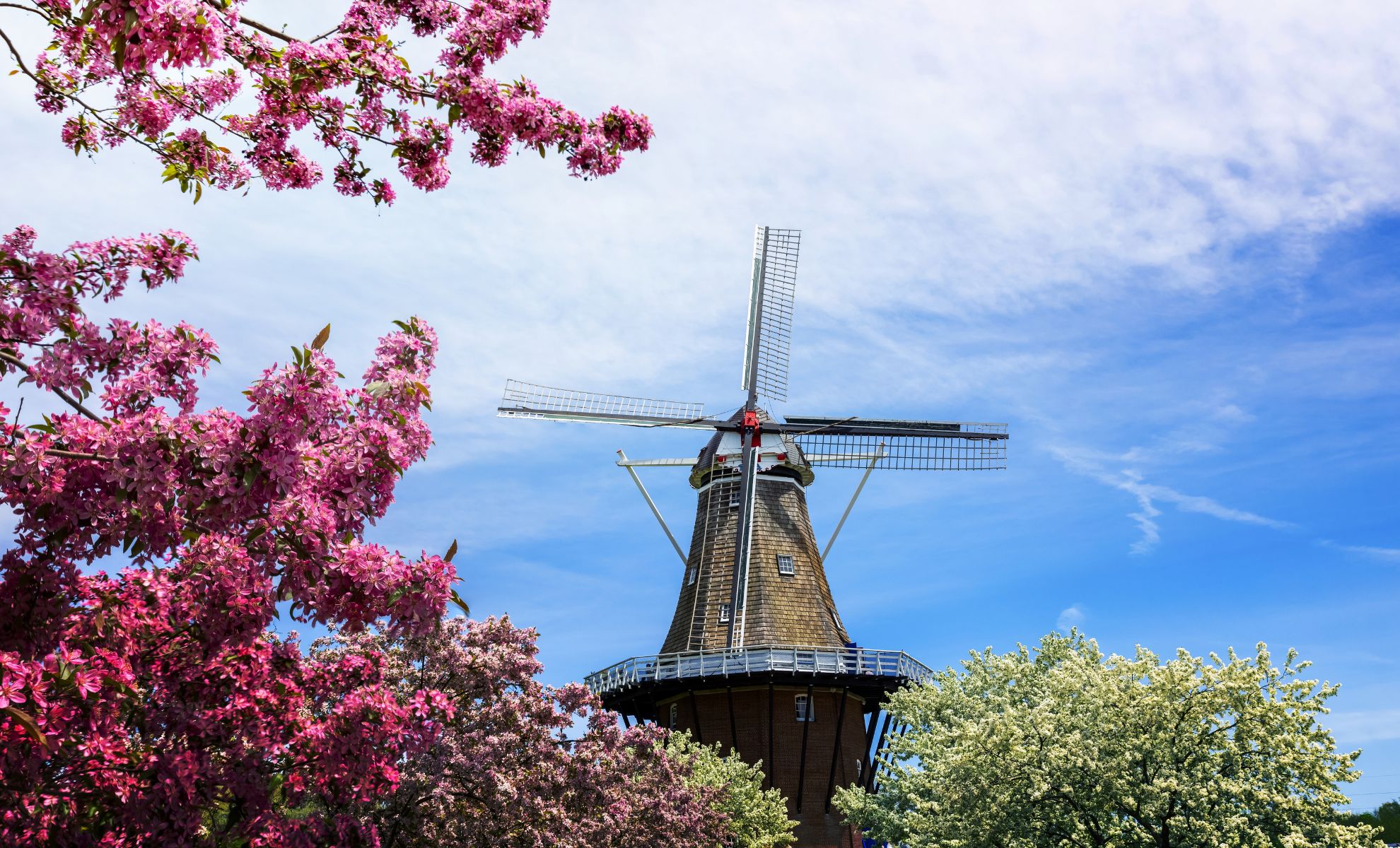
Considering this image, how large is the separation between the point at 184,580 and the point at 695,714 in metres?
34.9

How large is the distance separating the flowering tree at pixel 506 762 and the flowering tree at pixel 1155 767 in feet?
26.1

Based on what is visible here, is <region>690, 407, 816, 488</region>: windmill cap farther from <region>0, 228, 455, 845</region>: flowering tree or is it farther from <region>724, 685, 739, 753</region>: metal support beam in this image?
<region>0, 228, 455, 845</region>: flowering tree

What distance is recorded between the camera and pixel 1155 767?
88.4 ft

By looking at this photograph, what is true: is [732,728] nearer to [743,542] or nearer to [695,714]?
[695,714]

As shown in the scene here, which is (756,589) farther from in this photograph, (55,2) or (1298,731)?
(55,2)

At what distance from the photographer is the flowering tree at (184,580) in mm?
8758

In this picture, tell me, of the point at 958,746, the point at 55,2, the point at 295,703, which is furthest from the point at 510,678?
the point at 55,2

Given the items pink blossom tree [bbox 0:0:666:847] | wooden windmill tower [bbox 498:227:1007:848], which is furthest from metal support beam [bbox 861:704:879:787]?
pink blossom tree [bbox 0:0:666:847]

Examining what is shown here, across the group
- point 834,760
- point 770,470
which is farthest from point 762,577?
point 834,760

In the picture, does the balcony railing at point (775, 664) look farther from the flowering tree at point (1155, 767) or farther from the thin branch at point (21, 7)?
the thin branch at point (21, 7)

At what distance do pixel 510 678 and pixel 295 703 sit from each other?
15051 millimetres

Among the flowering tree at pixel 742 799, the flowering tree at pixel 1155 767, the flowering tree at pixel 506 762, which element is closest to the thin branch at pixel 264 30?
the flowering tree at pixel 506 762

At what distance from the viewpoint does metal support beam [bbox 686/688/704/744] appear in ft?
144

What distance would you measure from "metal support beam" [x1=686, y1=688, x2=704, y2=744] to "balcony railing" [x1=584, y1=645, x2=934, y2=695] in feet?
4.16
